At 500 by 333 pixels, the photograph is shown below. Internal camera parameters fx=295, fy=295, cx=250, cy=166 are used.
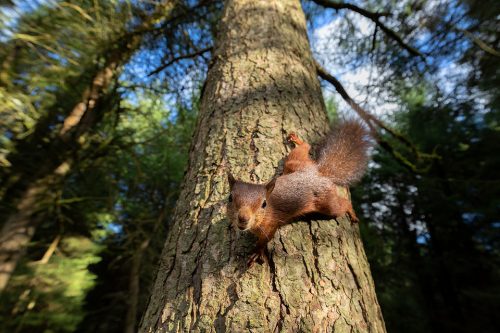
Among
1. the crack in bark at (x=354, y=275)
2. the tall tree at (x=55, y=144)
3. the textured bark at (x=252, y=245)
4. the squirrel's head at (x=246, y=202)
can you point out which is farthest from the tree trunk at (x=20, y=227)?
the crack in bark at (x=354, y=275)

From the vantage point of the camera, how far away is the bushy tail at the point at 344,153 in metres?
1.64

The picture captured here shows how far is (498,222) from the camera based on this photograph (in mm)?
6758

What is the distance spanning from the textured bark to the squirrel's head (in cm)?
6

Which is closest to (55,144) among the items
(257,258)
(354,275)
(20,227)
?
(20,227)

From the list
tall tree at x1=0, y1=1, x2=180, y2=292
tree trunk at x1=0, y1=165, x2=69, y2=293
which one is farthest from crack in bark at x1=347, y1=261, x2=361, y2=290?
tree trunk at x1=0, y1=165, x2=69, y2=293

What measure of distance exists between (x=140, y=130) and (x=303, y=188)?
181 inches

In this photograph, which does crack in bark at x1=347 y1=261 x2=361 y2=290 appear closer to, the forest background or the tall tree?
the forest background

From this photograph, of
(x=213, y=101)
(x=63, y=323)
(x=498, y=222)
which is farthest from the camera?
(x=498, y=222)

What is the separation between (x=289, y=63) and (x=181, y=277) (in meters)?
1.48

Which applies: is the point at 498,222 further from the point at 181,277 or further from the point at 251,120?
the point at 181,277

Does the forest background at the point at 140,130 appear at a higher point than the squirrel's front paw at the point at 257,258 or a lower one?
higher

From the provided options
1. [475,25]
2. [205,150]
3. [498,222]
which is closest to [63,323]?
[205,150]

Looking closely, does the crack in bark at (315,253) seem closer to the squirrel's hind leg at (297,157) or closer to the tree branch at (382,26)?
the squirrel's hind leg at (297,157)

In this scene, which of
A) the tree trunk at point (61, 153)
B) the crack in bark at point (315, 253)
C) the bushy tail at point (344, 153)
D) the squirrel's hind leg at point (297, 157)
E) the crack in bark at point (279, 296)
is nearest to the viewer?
the crack in bark at point (279, 296)
